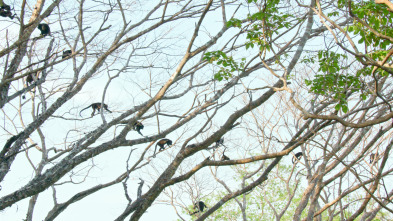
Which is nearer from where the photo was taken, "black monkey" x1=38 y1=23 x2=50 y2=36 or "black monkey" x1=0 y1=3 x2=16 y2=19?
"black monkey" x1=0 y1=3 x2=16 y2=19

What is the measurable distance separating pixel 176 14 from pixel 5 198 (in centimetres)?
466

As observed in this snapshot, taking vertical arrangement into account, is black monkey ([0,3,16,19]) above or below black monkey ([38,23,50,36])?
below

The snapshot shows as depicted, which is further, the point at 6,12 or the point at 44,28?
the point at 44,28

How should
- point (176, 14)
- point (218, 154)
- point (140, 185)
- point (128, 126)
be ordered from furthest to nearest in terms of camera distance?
point (218, 154) → point (176, 14) → point (128, 126) → point (140, 185)

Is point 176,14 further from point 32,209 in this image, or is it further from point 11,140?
point 32,209

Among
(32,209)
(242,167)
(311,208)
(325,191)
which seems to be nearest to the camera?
(311,208)

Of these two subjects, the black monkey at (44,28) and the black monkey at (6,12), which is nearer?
the black monkey at (6,12)

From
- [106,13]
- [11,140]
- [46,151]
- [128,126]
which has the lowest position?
[128,126]

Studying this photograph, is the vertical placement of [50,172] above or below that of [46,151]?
below

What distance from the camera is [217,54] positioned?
4883 millimetres

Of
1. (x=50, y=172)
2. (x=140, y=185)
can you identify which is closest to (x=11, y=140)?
(x=50, y=172)

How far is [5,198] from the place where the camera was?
17.5ft

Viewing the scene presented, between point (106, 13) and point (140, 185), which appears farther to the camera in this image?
point (106, 13)

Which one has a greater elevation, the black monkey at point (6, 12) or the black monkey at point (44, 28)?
the black monkey at point (44, 28)
